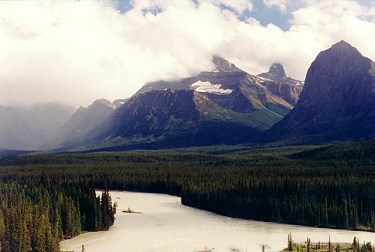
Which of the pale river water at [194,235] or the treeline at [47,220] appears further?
the pale river water at [194,235]

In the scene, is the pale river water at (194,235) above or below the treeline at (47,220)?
below

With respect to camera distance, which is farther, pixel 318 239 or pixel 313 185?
pixel 313 185

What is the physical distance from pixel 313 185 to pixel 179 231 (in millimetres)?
55517

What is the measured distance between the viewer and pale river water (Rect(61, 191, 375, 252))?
12344 cm

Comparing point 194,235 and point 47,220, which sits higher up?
point 47,220

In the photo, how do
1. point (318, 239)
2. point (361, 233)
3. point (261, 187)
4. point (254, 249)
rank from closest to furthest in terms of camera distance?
1. point (254, 249)
2. point (318, 239)
3. point (361, 233)
4. point (261, 187)

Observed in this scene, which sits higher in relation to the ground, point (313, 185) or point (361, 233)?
point (313, 185)

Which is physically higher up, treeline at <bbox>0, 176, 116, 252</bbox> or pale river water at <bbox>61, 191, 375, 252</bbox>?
treeline at <bbox>0, 176, 116, 252</bbox>

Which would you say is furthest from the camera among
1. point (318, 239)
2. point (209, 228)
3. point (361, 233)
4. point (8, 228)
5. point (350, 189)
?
point (350, 189)

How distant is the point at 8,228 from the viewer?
111 metres

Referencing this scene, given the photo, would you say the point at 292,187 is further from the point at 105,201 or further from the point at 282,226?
the point at 105,201

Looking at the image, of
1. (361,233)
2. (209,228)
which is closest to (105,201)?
(209,228)

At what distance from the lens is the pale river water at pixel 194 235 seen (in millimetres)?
123438

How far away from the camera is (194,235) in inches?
5507
